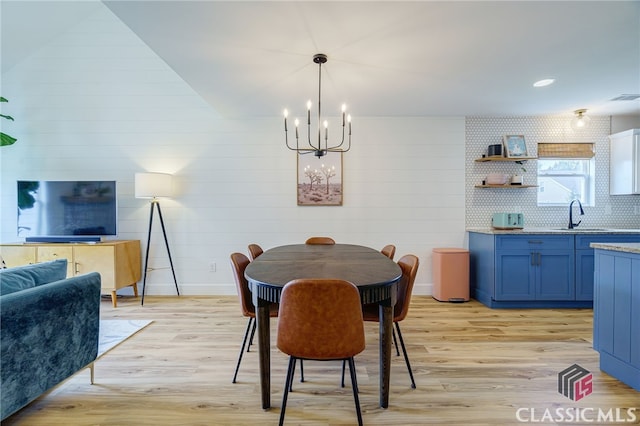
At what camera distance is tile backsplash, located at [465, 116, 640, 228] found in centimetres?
396

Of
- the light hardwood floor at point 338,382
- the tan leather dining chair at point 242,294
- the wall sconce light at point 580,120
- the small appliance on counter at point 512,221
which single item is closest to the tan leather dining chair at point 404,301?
the light hardwood floor at point 338,382

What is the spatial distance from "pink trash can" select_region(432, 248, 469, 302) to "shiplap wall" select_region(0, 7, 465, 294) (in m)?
0.32

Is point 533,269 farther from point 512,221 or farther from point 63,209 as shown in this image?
point 63,209

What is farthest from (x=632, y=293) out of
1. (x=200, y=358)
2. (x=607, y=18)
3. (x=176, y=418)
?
(x=200, y=358)

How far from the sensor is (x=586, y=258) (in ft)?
11.0

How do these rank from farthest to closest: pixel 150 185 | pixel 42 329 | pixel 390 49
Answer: pixel 150 185 → pixel 390 49 → pixel 42 329

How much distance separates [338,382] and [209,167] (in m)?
3.10

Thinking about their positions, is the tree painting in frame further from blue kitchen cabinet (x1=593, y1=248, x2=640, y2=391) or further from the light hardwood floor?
blue kitchen cabinet (x1=593, y1=248, x2=640, y2=391)

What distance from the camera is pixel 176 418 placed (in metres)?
1.60

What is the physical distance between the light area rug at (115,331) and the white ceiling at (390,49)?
2415 mm

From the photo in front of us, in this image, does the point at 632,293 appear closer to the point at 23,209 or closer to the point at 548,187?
the point at 548,187

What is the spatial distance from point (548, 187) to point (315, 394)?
413 cm

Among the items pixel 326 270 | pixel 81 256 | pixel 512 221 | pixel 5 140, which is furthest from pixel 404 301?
pixel 5 140

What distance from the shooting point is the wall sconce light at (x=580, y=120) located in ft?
12.4
